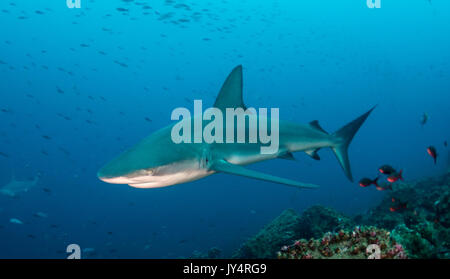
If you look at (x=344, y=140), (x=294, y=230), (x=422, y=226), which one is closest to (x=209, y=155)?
(x=344, y=140)

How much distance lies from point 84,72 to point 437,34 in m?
148

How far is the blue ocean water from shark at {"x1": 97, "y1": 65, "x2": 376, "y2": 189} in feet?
70.5

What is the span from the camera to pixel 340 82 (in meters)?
169

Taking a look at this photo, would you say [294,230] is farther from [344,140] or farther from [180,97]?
[180,97]

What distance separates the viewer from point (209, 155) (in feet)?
14.9

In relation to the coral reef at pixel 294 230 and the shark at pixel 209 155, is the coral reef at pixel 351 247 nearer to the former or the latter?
the shark at pixel 209 155

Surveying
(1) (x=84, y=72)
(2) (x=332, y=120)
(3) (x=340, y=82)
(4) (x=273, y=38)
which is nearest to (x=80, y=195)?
(1) (x=84, y=72)

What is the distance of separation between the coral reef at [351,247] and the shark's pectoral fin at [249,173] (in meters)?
0.72

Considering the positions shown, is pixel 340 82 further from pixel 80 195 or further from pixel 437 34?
pixel 80 195

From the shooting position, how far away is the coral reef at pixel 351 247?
317cm

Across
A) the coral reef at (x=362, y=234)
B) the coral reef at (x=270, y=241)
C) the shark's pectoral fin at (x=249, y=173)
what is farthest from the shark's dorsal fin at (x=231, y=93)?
the coral reef at (x=270, y=241)

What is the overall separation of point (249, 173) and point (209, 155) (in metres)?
0.78

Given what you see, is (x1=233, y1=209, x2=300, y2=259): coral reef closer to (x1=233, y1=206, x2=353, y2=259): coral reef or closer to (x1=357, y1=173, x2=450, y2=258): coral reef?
(x1=233, y1=206, x2=353, y2=259): coral reef

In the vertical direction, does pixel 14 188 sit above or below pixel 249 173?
above
